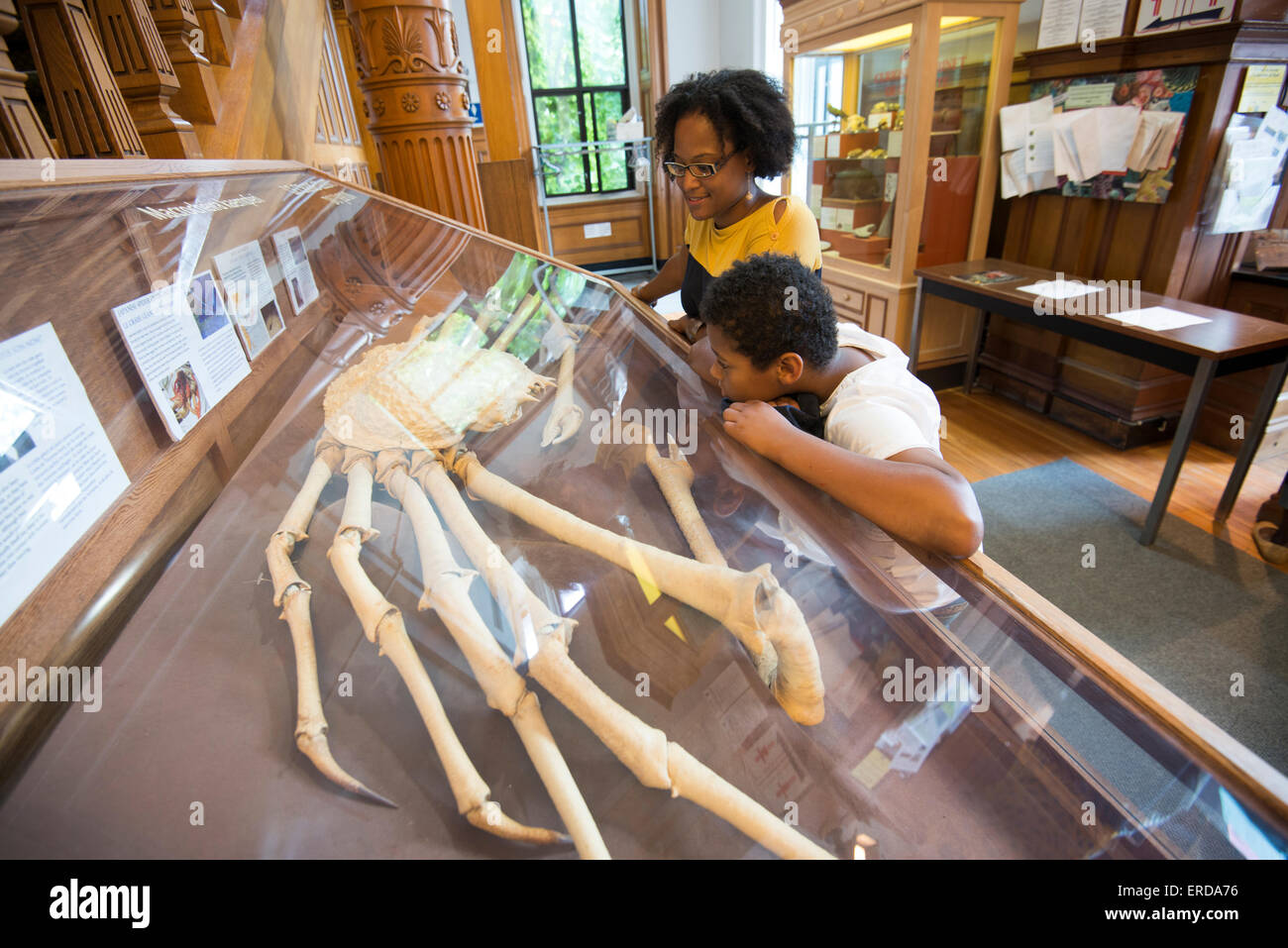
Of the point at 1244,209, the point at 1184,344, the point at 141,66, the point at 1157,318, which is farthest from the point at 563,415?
the point at 1244,209

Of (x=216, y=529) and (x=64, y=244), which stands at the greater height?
(x=64, y=244)

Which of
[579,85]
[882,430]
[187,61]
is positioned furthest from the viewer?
[579,85]

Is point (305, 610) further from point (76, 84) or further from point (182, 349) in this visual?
point (76, 84)

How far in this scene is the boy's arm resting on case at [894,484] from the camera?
32.3 inches

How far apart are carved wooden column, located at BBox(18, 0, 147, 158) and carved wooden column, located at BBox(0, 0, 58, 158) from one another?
6.7 inches

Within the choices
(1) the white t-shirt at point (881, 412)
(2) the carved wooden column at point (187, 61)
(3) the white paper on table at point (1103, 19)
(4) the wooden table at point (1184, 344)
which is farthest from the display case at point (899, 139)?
(2) the carved wooden column at point (187, 61)

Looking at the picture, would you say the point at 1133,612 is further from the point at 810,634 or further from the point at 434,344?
the point at 434,344

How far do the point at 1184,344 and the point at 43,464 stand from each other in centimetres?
368

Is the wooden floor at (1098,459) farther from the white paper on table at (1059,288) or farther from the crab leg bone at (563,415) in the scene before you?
the crab leg bone at (563,415)

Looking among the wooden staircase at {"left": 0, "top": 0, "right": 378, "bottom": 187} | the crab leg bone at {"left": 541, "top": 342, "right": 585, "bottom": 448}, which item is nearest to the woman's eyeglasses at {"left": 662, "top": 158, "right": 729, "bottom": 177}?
the crab leg bone at {"left": 541, "top": 342, "right": 585, "bottom": 448}

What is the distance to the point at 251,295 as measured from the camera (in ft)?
3.86

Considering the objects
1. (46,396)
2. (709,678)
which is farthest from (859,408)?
(46,396)
